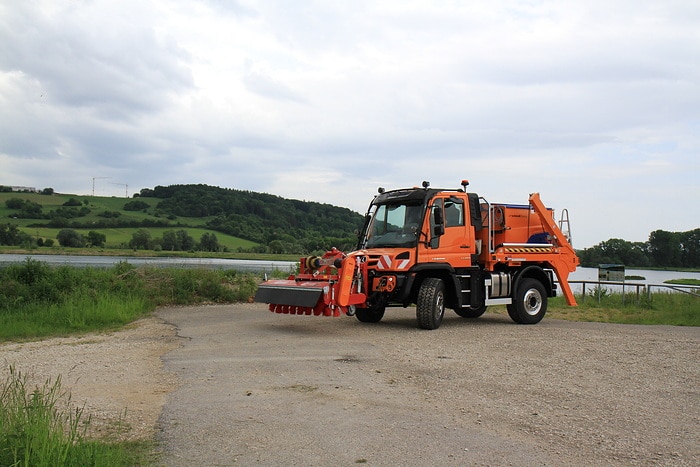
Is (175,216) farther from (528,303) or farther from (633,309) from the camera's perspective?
(528,303)

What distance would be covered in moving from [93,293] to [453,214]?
939cm

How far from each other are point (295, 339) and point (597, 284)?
1463cm

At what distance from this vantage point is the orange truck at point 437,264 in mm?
12195

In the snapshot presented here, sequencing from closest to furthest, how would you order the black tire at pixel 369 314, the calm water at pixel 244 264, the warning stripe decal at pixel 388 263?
1. the warning stripe decal at pixel 388 263
2. the black tire at pixel 369 314
3. the calm water at pixel 244 264

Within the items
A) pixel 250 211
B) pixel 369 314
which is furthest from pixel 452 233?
pixel 250 211

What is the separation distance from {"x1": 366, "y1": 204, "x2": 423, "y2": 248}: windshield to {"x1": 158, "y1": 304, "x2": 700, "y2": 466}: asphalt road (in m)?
2.06

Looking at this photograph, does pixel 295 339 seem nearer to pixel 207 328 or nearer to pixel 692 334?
pixel 207 328

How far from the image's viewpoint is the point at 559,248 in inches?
625

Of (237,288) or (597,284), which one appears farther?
(597,284)

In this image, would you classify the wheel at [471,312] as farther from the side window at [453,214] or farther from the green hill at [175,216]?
the green hill at [175,216]

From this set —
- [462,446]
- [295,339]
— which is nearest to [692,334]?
[295,339]

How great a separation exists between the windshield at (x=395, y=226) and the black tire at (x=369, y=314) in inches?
66.2

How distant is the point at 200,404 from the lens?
663cm

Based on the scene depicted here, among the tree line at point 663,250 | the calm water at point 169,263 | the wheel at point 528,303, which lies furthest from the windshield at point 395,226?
the tree line at point 663,250
